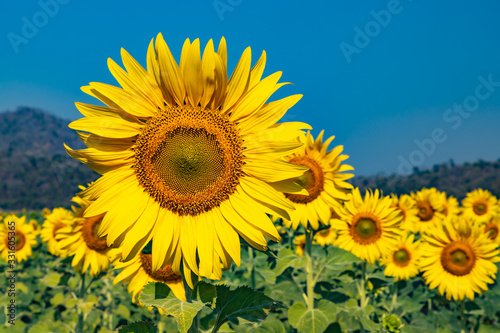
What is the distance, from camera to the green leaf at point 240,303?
231 centimetres

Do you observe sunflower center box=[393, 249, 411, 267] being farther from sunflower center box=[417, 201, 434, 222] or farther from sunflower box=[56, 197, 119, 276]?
sunflower box=[56, 197, 119, 276]

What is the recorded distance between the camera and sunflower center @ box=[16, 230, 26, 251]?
10023mm

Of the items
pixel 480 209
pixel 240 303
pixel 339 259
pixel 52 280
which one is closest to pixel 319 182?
pixel 339 259

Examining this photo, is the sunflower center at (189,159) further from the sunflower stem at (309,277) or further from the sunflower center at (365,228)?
the sunflower center at (365,228)

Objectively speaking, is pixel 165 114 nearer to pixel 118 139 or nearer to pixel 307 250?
pixel 118 139

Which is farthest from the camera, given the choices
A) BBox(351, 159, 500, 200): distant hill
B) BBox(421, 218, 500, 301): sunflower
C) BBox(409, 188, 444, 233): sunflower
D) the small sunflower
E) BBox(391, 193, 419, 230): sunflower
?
BBox(351, 159, 500, 200): distant hill

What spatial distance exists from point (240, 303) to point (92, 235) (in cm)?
353

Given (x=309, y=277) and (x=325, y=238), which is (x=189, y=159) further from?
(x=325, y=238)

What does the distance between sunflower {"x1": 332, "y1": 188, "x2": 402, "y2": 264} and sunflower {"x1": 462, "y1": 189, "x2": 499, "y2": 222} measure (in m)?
8.33

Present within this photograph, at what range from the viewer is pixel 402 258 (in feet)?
23.5

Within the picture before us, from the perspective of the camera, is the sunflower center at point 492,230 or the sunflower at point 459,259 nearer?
the sunflower at point 459,259

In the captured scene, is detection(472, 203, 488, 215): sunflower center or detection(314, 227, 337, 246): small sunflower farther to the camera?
detection(472, 203, 488, 215): sunflower center

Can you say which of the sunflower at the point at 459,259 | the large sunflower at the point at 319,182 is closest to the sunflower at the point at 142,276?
the large sunflower at the point at 319,182

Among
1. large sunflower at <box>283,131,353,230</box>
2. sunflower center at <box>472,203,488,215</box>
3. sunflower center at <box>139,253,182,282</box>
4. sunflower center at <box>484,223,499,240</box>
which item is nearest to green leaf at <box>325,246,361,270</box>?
large sunflower at <box>283,131,353,230</box>
